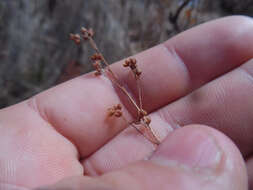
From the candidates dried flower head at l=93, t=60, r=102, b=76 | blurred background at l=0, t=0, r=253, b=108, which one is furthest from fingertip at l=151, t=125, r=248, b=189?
blurred background at l=0, t=0, r=253, b=108

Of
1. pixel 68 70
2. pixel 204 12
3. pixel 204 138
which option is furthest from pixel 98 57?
pixel 204 12

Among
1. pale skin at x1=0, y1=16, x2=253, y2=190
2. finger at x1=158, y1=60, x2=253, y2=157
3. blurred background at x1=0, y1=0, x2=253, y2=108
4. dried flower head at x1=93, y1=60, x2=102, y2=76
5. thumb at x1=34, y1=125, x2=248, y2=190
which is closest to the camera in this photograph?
thumb at x1=34, y1=125, x2=248, y2=190

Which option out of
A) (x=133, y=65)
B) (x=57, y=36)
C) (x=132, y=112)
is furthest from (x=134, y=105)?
(x=57, y=36)

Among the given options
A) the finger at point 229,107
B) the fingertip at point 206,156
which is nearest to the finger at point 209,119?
the finger at point 229,107

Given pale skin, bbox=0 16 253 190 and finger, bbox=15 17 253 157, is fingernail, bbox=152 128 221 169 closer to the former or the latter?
pale skin, bbox=0 16 253 190

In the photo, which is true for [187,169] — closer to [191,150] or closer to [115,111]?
[191,150]

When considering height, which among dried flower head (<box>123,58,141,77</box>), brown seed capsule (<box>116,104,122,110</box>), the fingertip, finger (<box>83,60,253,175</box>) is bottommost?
finger (<box>83,60,253,175</box>)

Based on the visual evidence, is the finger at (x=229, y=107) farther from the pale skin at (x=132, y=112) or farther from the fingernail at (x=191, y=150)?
the fingernail at (x=191, y=150)

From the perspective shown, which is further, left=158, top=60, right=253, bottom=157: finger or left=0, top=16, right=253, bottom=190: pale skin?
left=158, top=60, right=253, bottom=157: finger
